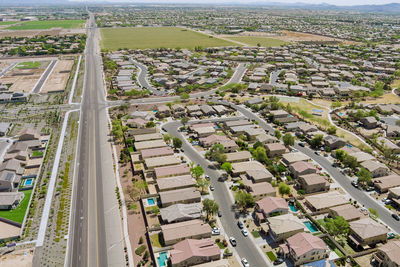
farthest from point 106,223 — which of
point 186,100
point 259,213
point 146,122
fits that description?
point 186,100

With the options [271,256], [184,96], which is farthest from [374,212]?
[184,96]

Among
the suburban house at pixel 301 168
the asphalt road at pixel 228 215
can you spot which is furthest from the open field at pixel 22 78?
the suburban house at pixel 301 168

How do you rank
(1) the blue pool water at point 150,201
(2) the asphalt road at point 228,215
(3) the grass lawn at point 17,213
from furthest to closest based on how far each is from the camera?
(1) the blue pool water at point 150,201 < (3) the grass lawn at point 17,213 < (2) the asphalt road at point 228,215

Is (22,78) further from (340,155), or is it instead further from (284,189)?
(340,155)

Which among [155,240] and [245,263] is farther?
[155,240]

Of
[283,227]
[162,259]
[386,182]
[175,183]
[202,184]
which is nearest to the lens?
[162,259]

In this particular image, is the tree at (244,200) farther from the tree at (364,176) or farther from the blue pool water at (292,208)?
the tree at (364,176)

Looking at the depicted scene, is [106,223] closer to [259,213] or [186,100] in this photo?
[259,213]
